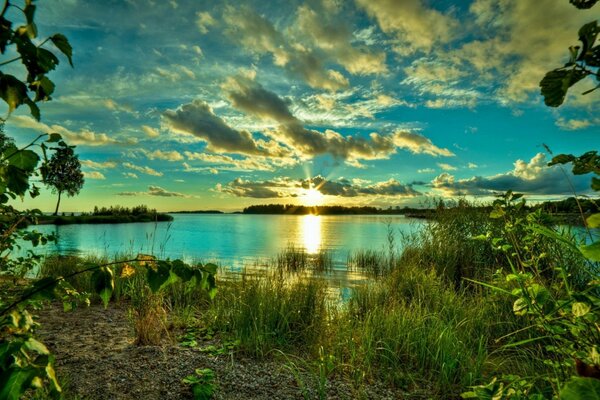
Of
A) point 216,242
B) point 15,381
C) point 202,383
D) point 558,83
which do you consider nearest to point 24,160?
point 15,381

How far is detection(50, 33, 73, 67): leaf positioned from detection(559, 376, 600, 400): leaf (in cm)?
148

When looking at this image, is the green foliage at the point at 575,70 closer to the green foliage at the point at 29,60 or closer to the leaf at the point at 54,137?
the green foliage at the point at 29,60

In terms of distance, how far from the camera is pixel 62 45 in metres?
1.05

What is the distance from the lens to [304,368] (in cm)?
384

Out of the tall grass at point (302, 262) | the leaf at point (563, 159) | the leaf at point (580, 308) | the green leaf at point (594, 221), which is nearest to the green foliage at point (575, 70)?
the green leaf at point (594, 221)

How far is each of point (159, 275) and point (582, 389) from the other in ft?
4.48

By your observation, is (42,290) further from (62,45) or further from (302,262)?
(302,262)

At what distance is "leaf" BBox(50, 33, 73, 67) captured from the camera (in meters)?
1.04

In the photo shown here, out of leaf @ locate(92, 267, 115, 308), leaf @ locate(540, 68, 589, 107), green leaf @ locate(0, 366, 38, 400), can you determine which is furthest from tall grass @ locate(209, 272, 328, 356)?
leaf @ locate(540, 68, 589, 107)

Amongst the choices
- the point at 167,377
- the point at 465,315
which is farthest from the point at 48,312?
the point at 465,315

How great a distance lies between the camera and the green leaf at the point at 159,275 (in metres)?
1.43

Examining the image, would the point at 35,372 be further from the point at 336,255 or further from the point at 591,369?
the point at 336,255

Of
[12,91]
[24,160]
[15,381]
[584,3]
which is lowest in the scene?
[15,381]

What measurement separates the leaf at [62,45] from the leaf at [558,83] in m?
1.22
